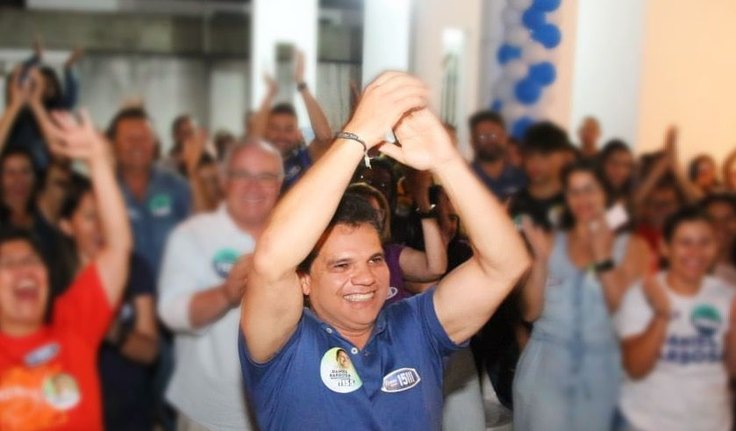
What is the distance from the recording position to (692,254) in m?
1.79

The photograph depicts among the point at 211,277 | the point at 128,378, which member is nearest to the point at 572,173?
the point at 211,277

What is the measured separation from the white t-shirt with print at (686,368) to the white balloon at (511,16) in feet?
2.34

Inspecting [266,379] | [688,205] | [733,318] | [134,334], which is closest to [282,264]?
[266,379]

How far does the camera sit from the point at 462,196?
105 centimetres

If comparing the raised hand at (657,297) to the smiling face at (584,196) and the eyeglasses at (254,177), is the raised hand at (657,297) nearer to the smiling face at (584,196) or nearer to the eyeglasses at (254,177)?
the smiling face at (584,196)

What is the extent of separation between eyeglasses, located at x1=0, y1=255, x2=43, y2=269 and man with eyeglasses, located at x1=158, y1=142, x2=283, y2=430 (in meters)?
0.26

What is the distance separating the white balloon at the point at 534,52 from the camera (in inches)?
44.9

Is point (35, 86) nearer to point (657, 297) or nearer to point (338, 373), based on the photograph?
point (657, 297)

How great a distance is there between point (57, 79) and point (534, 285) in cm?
225

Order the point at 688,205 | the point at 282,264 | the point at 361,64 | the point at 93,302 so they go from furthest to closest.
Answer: the point at 93,302, the point at 688,205, the point at 361,64, the point at 282,264

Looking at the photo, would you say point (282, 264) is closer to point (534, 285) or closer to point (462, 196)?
point (462, 196)

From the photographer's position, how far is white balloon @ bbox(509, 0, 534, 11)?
1.14m

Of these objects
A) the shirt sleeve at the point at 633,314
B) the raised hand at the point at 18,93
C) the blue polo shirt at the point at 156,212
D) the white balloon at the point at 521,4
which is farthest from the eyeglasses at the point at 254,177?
the raised hand at the point at 18,93

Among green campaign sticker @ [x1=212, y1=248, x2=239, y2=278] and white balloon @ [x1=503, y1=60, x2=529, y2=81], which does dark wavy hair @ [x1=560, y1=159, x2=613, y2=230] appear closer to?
white balloon @ [x1=503, y1=60, x2=529, y2=81]
